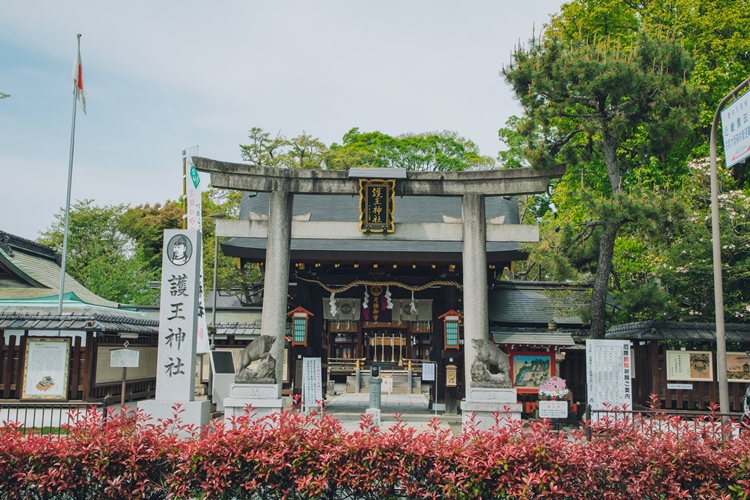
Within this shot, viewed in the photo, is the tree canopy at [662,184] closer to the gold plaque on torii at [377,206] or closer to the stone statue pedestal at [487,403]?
the gold plaque on torii at [377,206]

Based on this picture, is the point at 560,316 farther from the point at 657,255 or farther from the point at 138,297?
the point at 138,297

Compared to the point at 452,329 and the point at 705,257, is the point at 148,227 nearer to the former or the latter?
the point at 452,329

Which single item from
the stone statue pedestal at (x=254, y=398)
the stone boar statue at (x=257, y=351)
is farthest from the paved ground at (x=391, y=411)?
the stone boar statue at (x=257, y=351)

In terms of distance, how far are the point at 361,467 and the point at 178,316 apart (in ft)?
21.1

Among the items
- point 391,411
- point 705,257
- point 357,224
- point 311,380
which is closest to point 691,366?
point 705,257

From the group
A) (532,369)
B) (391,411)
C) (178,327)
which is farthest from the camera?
(391,411)

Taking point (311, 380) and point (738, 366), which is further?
point (311, 380)

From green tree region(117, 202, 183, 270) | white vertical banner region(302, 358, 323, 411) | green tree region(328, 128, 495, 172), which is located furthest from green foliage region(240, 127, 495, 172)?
white vertical banner region(302, 358, 323, 411)

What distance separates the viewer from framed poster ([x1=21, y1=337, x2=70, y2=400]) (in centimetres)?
1669

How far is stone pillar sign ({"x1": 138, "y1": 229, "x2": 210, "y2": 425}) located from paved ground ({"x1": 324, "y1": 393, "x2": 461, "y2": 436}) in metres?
5.42

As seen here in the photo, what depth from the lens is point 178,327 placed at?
39.0ft

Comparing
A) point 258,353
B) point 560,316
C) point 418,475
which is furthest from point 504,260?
point 418,475

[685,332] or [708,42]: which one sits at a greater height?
[708,42]

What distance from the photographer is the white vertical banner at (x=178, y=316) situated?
11602mm
